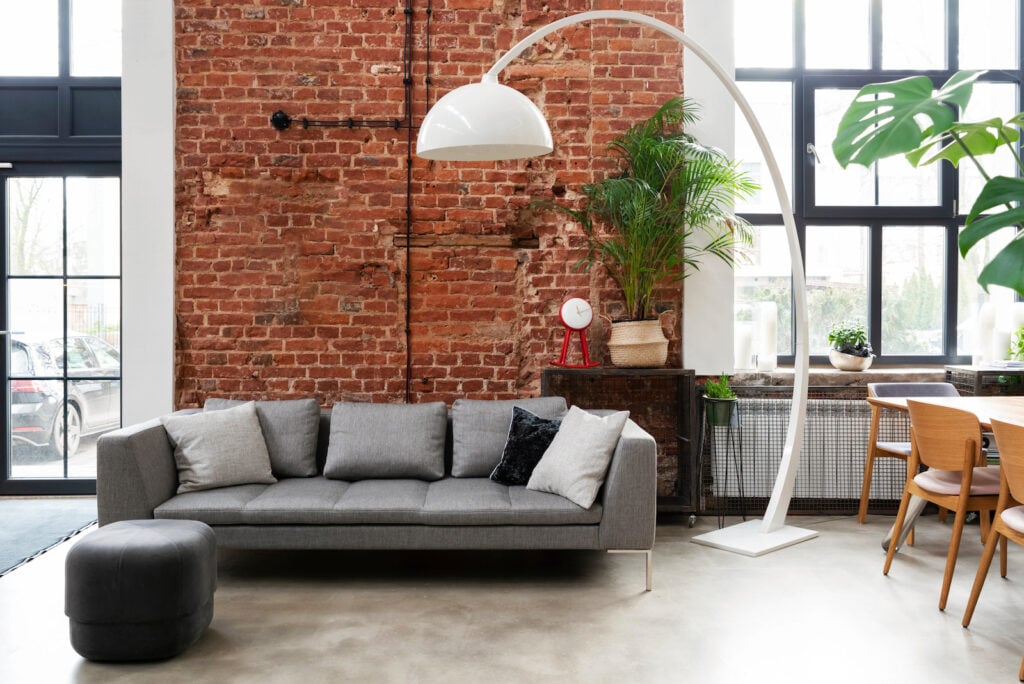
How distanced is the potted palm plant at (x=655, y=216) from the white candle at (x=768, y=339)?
21.3 inches

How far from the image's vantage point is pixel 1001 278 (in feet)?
10.2

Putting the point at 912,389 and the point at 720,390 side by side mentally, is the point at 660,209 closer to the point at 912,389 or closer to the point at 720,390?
the point at 720,390

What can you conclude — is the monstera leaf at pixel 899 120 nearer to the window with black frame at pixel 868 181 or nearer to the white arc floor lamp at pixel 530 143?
the white arc floor lamp at pixel 530 143

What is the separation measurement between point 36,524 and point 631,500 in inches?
137

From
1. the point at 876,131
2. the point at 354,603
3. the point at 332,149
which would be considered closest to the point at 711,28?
the point at 876,131

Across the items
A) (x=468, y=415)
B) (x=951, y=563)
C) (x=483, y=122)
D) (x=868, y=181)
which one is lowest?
(x=951, y=563)

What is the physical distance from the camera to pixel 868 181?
565 cm

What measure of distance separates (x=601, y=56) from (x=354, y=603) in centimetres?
353

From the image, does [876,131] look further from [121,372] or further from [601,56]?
[121,372]

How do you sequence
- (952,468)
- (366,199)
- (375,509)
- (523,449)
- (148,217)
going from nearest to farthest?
(952,468) < (375,509) < (523,449) < (148,217) < (366,199)

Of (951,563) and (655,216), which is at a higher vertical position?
(655,216)

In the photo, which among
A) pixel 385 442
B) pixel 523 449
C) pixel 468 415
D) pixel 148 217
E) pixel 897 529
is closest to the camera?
pixel 897 529

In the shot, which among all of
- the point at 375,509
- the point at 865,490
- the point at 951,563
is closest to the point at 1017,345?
the point at 865,490

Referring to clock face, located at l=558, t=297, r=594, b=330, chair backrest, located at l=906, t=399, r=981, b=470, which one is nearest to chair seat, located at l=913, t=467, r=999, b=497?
chair backrest, located at l=906, t=399, r=981, b=470
